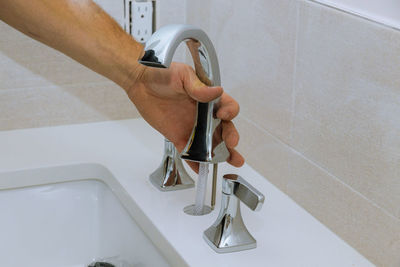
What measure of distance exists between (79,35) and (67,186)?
32cm

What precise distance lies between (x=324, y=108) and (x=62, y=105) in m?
0.59

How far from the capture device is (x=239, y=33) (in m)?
1.14

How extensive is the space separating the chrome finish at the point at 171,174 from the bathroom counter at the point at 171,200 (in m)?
0.01

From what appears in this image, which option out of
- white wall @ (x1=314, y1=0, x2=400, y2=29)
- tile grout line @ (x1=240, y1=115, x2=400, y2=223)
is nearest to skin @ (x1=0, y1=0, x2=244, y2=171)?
tile grout line @ (x1=240, y1=115, x2=400, y2=223)

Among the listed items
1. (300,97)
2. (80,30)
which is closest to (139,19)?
(80,30)

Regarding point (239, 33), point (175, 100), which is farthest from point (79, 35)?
point (239, 33)

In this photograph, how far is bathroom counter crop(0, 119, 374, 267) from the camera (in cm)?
89

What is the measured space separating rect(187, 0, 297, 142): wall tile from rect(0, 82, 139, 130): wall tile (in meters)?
0.25

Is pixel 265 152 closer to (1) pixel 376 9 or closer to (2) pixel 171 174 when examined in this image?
(2) pixel 171 174

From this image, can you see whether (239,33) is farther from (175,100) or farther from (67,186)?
(67,186)

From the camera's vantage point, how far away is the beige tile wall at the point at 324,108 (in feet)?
2.76

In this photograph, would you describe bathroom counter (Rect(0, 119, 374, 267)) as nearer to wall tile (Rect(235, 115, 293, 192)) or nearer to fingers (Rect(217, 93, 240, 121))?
wall tile (Rect(235, 115, 293, 192))

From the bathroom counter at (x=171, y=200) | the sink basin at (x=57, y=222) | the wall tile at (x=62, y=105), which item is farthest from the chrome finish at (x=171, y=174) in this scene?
the wall tile at (x=62, y=105)

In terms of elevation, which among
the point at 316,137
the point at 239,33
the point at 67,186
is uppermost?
the point at 239,33
